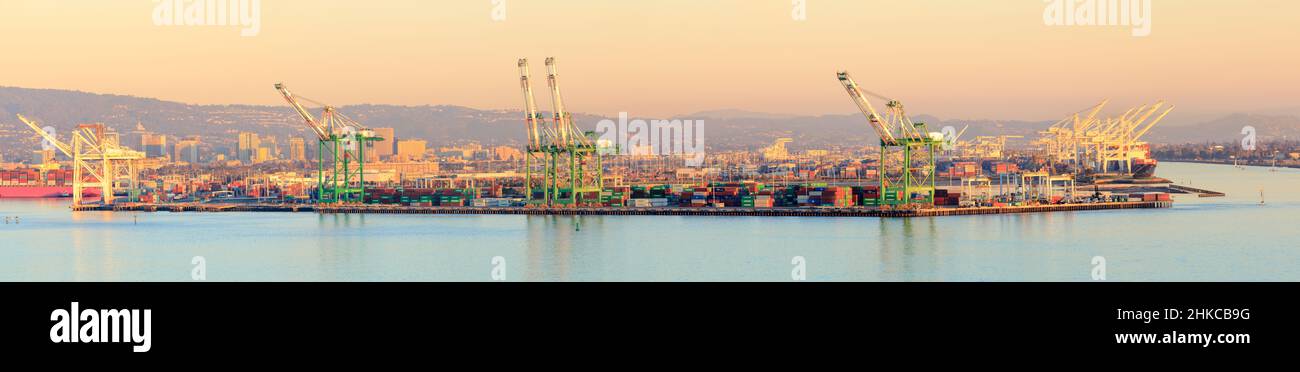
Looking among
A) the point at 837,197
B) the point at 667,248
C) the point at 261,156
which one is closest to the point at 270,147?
the point at 261,156

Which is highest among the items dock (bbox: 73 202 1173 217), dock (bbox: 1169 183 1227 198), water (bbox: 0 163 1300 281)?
dock (bbox: 1169 183 1227 198)

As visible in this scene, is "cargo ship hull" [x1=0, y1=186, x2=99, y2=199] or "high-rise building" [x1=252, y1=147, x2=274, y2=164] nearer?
"cargo ship hull" [x1=0, y1=186, x2=99, y2=199]

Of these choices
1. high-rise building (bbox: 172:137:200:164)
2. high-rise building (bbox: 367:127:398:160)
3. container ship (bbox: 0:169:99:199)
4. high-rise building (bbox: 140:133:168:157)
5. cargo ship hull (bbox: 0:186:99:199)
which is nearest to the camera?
cargo ship hull (bbox: 0:186:99:199)

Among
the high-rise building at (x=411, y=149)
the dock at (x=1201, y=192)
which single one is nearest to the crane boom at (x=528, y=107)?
the dock at (x=1201, y=192)

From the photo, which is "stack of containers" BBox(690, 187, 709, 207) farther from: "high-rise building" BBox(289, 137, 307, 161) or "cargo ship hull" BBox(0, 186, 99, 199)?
"high-rise building" BBox(289, 137, 307, 161)

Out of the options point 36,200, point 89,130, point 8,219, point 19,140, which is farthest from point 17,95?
point 8,219

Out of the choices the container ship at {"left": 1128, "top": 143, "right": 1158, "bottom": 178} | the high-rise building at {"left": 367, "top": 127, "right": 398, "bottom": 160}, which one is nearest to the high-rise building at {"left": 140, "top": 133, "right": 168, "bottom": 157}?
the high-rise building at {"left": 367, "top": 127, "right": 398, "bottom": 160}

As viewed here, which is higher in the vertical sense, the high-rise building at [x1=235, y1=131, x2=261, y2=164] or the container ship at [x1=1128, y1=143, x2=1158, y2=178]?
the high-rise building at [x1=235, y1=131, x2=261, y2=164]
